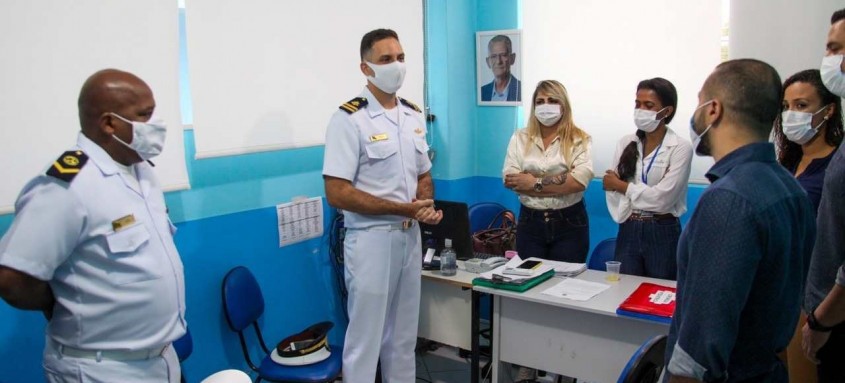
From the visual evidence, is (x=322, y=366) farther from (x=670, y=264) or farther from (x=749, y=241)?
(x=749, y=241)

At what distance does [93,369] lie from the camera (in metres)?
1.72

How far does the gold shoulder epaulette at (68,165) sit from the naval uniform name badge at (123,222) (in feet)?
0.54

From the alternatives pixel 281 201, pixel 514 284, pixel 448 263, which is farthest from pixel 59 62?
pixel 514 284

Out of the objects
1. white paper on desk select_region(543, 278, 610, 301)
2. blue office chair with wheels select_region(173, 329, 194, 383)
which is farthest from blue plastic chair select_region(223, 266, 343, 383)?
white paper on desk select_region(543, 278, 610, 301)

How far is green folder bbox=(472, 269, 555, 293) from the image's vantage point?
284 cm

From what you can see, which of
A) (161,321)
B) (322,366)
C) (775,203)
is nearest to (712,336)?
(775,203)

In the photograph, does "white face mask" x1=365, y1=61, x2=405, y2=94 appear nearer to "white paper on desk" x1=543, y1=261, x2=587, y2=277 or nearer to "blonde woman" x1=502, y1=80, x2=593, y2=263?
"blonde woman" x1=502, y1=80, x2=593, y2=263

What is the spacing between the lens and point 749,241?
4.37ft

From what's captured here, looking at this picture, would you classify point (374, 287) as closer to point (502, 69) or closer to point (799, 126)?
point (799, 126)

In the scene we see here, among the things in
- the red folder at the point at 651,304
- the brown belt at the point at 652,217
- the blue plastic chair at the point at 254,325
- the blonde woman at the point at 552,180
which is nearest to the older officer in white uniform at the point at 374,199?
the blue plastic chair at the point at 254,325

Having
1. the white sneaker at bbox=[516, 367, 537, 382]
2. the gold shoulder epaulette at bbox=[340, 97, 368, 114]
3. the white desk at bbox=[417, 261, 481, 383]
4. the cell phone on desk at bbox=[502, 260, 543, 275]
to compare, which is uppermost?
the gold shoulder epaulette at bbox=[340, 97, 368, 114]

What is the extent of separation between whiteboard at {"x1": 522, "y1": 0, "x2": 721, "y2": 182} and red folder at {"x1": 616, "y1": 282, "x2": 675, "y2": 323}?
4.63 ft

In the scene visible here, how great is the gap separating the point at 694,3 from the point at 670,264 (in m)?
1.70

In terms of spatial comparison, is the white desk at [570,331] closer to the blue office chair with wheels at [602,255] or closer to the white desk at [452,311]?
the white desk at [452,311]
